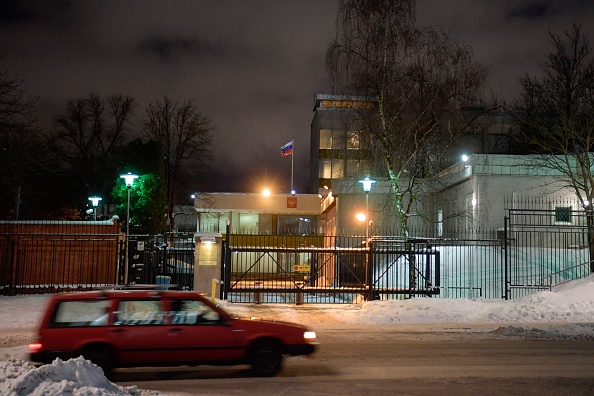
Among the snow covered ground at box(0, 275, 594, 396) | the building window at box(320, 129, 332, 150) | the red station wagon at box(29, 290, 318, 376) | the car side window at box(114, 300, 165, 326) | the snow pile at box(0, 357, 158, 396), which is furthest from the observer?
the building window at box(320, 129, 332, 150)

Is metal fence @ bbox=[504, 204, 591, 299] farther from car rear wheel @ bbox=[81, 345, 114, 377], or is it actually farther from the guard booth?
car rear wheel @ bbox=[81, 345, 114, 377]

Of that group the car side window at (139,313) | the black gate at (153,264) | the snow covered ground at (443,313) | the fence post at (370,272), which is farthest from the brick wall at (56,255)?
the car side window at (139,313)

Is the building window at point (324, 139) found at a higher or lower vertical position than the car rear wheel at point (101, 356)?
higher

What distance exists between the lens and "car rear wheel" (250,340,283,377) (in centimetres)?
1112

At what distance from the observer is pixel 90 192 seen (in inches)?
2354

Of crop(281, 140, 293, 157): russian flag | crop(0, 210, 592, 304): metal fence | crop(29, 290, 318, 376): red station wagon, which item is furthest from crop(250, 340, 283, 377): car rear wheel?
crop(281, 140, 293, 157): russian flag

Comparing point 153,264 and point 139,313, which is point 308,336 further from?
point 153,264

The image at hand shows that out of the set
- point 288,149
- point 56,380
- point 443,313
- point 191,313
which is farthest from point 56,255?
point 288,149

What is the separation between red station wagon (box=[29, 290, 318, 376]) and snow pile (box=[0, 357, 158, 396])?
6.88ft

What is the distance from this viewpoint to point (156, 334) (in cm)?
1081

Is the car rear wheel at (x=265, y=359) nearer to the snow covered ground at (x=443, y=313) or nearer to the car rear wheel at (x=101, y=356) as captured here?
the car rear wheel at (x=101, y=356)

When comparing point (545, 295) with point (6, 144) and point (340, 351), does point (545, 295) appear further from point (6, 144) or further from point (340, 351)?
point (6, 144)

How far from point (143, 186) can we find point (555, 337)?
25610 mm

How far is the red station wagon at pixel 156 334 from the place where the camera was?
Result: 10.6 metres
